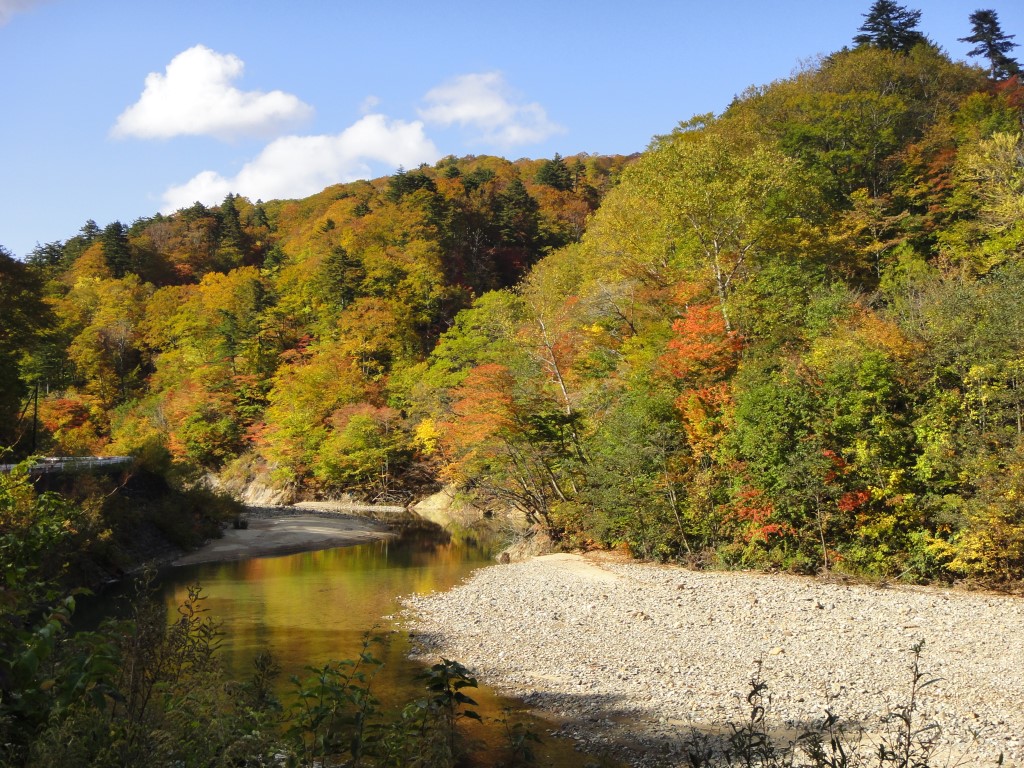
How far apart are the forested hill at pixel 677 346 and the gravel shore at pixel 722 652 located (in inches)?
104

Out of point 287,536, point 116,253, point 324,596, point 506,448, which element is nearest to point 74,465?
point 287,536

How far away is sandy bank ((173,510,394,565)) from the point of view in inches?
1037

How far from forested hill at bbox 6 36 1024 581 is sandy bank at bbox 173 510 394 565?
423 cm

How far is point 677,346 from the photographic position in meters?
21.9

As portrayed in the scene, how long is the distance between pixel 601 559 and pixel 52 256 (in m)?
65.0

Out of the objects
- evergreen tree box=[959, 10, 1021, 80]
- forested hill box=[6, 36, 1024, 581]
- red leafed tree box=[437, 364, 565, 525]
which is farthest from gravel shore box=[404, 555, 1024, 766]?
evergreen tree box=[959, 10, 1021, 80]

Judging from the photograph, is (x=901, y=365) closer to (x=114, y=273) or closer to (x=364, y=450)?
(x=364, y=450)

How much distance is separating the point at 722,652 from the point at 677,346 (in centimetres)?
1118

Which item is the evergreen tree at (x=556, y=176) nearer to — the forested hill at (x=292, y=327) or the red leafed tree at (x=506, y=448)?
the forested hill at (x=292, y=327)

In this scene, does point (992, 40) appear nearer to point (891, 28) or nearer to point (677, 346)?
point (891, 28)

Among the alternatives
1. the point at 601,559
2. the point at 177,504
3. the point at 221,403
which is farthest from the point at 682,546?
the point at 221,403

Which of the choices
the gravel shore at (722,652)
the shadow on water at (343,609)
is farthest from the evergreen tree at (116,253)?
the gravel shore at (722,652)

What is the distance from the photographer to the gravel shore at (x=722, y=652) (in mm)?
9266

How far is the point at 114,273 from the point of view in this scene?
6175 centimetres
